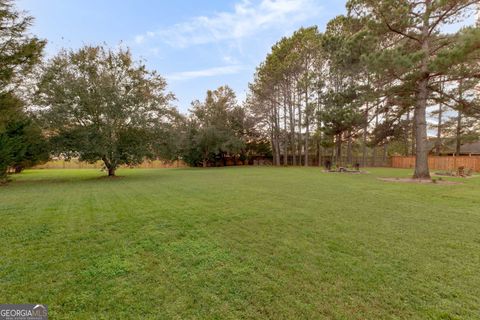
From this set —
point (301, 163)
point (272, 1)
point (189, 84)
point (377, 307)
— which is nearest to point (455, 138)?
point (301, 163)

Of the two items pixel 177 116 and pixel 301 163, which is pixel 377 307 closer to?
pixel 177 116

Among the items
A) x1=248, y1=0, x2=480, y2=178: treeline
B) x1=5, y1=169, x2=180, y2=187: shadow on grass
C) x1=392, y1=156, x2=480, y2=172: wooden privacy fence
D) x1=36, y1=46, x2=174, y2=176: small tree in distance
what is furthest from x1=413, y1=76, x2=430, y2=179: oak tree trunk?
x1=36, y1=46, x2=174, y2=176: small tree in distance

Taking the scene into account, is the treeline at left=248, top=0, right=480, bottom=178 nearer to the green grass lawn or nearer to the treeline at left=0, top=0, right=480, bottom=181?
the treeline at left=0, top=0, right=480, bottom=181

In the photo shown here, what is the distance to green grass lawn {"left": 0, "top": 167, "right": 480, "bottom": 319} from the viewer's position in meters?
1.94

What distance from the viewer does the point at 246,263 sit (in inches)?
107

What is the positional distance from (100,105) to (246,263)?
1338 centimetres

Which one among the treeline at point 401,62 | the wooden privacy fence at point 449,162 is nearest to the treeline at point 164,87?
the treeline at point 401,62

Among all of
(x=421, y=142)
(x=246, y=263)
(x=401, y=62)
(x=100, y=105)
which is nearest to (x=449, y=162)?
(x=421, y=142)

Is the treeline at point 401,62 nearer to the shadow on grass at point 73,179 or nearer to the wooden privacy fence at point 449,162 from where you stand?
the wooden privacy fence at point 449,162

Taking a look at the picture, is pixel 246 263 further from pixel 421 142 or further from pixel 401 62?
pixel 421 142

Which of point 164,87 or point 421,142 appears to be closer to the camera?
point 421,142

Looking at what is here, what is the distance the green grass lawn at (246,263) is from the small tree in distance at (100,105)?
8.52 m

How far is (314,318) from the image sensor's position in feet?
5.88

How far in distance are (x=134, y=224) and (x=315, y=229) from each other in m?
3.26
